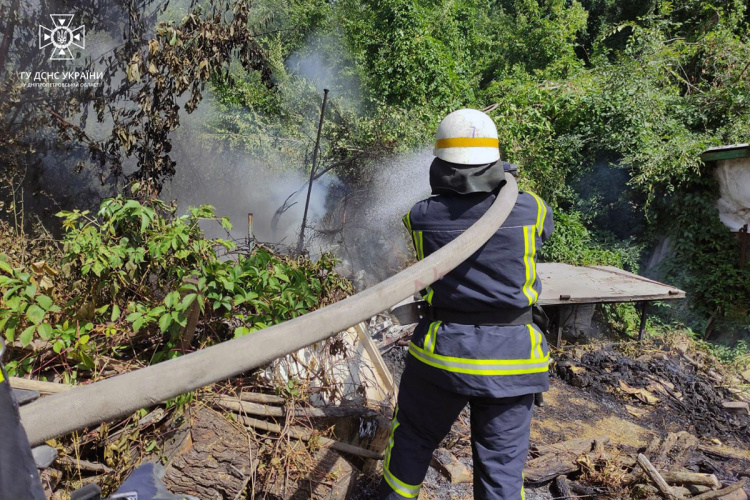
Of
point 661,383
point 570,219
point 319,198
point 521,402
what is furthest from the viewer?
point 570,219

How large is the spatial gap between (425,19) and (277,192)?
15.8 ft

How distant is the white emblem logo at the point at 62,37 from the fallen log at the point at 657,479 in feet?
19.0

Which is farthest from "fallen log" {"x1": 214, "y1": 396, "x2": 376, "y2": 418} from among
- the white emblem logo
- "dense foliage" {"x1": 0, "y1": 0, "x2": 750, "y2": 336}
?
"dense foliage" {"x1": 0, "y1": 0, "x2": 750, "y2": 336}

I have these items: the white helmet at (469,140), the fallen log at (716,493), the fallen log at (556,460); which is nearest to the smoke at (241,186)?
the fallen log at (556,460)

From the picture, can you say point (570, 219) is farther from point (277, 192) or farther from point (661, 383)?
point (277, 192)

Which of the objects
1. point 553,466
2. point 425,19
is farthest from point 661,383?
point 425,19

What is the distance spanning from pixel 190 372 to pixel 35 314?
5.57 feet

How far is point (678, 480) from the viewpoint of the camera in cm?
317

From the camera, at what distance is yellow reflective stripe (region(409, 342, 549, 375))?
230 centimetres

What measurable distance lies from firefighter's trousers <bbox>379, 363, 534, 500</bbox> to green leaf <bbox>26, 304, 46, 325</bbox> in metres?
1.70

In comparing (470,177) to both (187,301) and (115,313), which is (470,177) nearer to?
(187,301)

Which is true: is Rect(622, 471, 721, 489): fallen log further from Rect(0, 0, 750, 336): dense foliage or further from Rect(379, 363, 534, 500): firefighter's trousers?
Rect(0, 0, 750, 336): dense foliage

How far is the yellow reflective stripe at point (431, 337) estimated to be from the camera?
241 cm

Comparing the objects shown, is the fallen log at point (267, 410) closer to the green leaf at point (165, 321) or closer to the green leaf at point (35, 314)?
the green leaf at point (165, 321)
